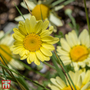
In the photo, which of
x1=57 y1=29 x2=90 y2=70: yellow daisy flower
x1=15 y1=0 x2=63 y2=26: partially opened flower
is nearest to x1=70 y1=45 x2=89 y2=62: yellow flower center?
x1=57 y1=29 x2=90 y2=70: yellow daisy flower

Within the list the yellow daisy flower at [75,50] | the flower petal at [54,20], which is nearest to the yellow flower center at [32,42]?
the yellow daisy flower at [75,50]

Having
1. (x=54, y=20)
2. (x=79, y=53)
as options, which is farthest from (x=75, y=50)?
(x=54, y=20)

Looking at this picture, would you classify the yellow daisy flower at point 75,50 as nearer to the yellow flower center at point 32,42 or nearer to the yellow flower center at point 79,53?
the yellow flower center at point 79,53

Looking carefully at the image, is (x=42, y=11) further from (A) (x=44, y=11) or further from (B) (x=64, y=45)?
(B) (x=64, y=45)

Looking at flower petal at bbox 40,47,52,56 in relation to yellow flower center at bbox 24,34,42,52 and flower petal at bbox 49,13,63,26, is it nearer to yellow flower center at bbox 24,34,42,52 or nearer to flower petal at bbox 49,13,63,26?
yellow flower center at bbox 24,34,42,52

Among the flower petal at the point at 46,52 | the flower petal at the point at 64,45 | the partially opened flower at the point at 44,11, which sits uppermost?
the partially opened flower at the point at 44,11
